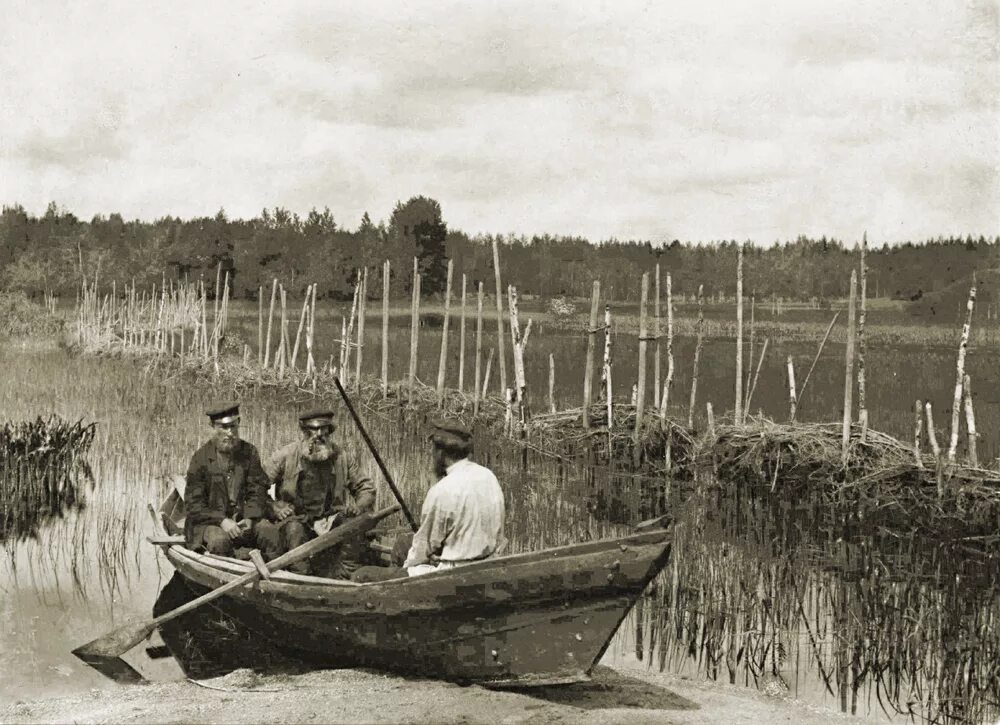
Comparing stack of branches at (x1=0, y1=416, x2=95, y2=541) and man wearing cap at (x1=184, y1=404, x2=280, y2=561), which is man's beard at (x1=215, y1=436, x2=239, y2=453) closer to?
man wearing cap at (x1=184, y1=404, x2=280, y2=561)

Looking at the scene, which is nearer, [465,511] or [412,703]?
[412,703]

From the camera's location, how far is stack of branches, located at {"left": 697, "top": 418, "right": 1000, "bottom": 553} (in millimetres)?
10375

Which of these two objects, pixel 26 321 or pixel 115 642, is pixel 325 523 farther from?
pixel 26 321

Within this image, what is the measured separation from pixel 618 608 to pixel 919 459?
690 cm

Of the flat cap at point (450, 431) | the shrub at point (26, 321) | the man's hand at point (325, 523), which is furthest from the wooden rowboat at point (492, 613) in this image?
the shrub at point (26, 321)

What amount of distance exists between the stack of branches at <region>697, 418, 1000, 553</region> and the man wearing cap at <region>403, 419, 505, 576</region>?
241 inches

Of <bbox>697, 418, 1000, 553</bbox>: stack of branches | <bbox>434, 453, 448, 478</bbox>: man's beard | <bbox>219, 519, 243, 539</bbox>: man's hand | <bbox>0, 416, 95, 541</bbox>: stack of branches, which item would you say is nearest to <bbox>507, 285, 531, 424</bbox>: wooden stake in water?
<bbox>697, 418, 1000, 553</bbox>: stack of branches

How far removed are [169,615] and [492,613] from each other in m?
2.75

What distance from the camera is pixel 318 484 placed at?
26.9 feet

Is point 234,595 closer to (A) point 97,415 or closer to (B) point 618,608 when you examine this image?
(B) point 618,608

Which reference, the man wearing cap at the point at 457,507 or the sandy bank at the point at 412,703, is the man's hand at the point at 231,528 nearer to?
the sandy bank at the point at 412,703

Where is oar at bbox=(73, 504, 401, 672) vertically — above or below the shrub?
below

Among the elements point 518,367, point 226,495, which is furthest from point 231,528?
point 518,367

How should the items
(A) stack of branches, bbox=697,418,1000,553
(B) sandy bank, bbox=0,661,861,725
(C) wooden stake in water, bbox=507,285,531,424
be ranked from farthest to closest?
(C) wooden stake in water, bbox=507,285,531,424 < (A) stack of branches, bbox=697,418,1000,553 < (B) sandy bank, bbox=0,661,861,725
